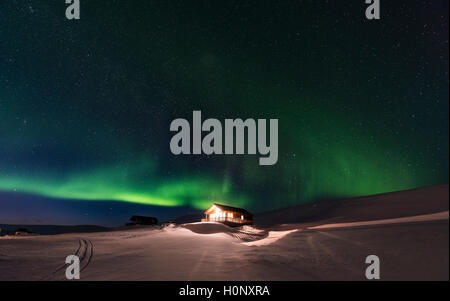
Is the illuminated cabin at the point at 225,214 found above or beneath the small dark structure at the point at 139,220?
above

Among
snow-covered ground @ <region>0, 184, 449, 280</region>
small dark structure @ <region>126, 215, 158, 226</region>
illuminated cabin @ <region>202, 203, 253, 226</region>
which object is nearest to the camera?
snow-covered ground @ <region>0, 184, 449, 280</region>

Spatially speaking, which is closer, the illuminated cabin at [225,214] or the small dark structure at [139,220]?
the illuminated cabin at [225,214]

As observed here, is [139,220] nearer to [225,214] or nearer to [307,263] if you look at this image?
[225,214]

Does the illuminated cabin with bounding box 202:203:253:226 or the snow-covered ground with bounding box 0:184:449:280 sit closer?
the snow-covered ground with bounding box 0:184:449:280

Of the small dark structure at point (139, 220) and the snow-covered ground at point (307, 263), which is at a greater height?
the snow-covered ground at point (307, 263)

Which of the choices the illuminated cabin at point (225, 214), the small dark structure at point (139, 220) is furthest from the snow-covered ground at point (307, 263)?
the small dark structure at point (139, 220)

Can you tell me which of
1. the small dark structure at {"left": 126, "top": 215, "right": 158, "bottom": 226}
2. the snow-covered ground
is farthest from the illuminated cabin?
the snow-covered ground

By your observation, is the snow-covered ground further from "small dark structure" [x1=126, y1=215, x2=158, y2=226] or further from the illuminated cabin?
"small dark structure" [x1=126, y1=215, x2=158, y2=226]

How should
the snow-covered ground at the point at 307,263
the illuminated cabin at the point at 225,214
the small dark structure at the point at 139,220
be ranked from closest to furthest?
1. the snow-covered ground at the point at 307,263
2. the illuminated cabin at the point at 225,214
3. the small dark structure at the point at 139,220

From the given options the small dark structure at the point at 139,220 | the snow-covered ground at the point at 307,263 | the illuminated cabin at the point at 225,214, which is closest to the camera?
the snow-covered ground at the point at 307,263

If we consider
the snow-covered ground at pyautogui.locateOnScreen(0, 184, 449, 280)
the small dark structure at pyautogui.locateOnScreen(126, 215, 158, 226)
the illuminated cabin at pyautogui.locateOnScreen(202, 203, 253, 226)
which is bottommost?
the small dark structure at pyautogui.locateOnScreen(126, 215, 158, 226)

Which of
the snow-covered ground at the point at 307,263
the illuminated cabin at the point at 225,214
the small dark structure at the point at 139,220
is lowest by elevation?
the small dark structure at the point at 139,220

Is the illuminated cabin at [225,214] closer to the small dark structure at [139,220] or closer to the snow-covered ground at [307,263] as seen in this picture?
the small dark structure at [139,220]
